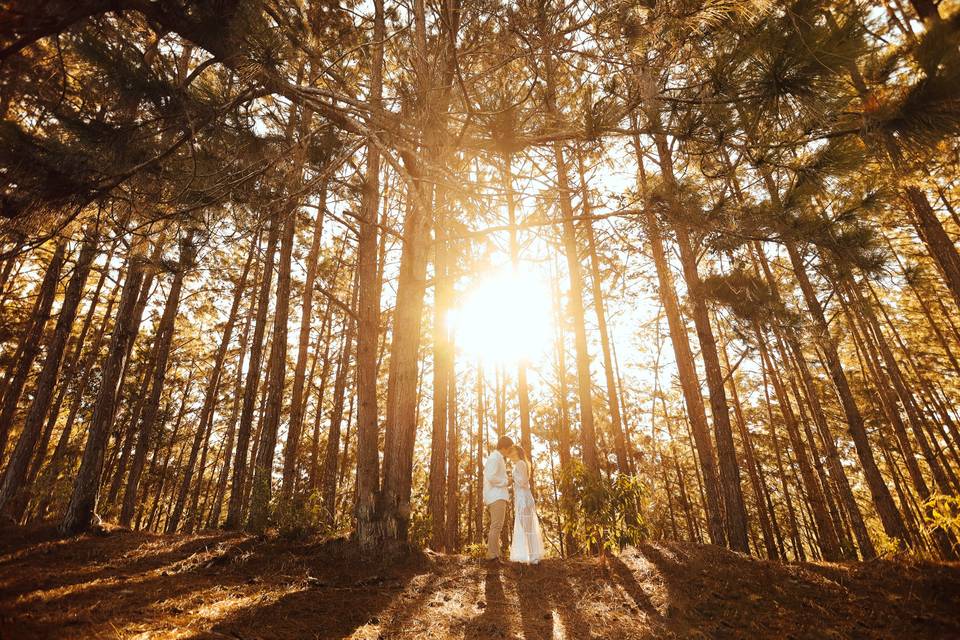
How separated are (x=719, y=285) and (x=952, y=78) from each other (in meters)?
4.64

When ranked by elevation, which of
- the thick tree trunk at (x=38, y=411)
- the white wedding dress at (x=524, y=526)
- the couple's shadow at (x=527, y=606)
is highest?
the thick tree trunk at (x=38, y=411)

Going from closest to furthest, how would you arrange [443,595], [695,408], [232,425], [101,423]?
1. [443,595]
2. [101,423]
3. [695,408]
4. [232,425]

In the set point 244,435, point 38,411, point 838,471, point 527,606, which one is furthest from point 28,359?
point 838,471

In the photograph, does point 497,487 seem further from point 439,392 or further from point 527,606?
point 439,392

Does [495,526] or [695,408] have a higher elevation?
[695,408]

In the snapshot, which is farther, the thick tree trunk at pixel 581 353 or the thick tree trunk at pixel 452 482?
the thick tree trunk at pixel 452 482

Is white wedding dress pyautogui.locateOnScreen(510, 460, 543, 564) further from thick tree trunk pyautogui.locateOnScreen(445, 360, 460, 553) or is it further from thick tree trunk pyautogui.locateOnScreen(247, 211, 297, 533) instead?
thick tree trunk pyautogui.locateOnScreen(445, 360, 460, 553)

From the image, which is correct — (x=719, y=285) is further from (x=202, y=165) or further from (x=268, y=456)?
(x=268, y=456)

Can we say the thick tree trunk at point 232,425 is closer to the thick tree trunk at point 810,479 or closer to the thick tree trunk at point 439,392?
the thick tree trunk at point 439,392

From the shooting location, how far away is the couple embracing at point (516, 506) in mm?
5324

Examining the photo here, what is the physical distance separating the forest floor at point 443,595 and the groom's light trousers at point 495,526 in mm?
282

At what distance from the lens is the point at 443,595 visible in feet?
12.7

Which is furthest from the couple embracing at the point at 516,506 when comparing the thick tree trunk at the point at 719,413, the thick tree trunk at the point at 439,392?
the thick tree trunk at the point at 719,413

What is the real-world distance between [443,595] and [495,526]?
1.56 m
